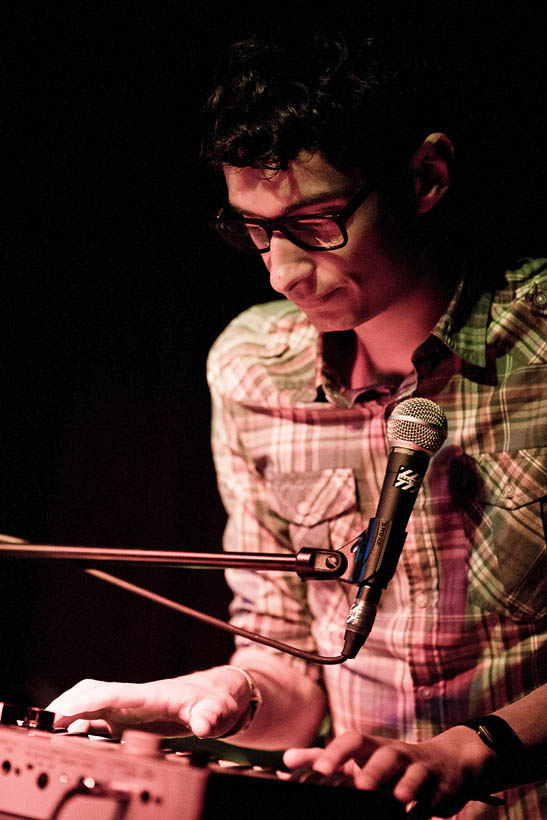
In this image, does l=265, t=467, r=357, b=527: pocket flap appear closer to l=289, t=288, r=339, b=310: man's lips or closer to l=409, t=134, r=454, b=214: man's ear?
l=289, t=288, r=339, b=310: man's lips

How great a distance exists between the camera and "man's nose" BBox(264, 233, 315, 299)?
1.78 m

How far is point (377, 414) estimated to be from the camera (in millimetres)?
2041

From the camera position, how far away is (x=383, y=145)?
1.80 metres

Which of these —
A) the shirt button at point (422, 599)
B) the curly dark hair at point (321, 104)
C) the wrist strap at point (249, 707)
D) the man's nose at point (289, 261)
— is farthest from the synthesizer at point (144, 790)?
the curly dark hair at point (321, 104)

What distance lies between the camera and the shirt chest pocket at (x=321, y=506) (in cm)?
207

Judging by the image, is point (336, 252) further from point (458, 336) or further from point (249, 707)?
point (249, 707)

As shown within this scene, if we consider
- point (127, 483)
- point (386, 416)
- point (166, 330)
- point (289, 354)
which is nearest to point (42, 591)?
point (127, 483)

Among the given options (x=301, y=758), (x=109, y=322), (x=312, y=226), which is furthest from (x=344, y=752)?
(x=109, y=322)

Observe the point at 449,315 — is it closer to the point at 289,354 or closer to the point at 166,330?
the point at 289,354

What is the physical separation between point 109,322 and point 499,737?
194 centimetres

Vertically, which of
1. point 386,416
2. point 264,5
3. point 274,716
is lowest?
point 274,716

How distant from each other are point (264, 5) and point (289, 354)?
1033mm

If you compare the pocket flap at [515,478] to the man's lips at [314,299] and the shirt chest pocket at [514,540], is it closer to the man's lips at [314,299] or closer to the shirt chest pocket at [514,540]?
the shirt chest pocket at [514,540]

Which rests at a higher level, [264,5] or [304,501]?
[264,5]
